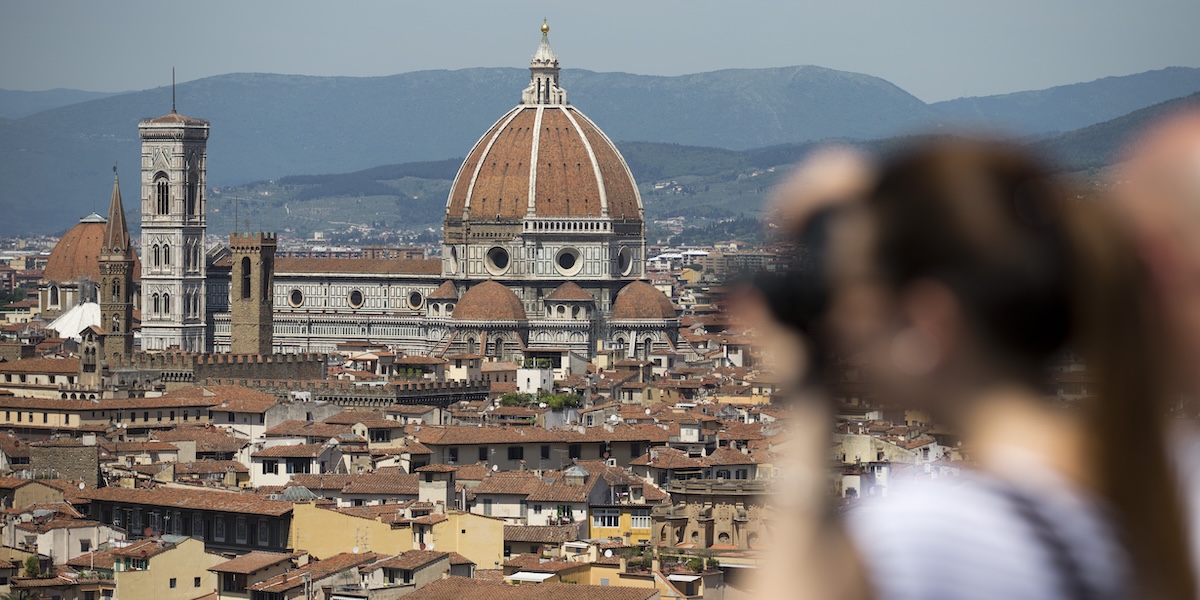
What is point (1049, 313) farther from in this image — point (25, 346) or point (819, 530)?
point (25, 346)

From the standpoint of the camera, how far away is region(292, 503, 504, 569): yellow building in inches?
1425

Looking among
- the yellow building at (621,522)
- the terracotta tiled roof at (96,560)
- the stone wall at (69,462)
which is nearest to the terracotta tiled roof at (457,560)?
the terracotta tiled roof at (96,560)

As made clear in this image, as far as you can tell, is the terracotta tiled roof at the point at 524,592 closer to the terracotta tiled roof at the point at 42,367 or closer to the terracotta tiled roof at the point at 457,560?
the terracotta tiled roof at the point at 457,560

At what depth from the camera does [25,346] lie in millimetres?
88188

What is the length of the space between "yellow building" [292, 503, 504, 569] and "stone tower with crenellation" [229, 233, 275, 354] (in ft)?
182

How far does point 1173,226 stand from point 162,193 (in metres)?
103

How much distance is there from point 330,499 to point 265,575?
28.9 ft

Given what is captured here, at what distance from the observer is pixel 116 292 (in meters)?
89.7

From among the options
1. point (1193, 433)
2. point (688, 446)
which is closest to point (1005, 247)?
point (1193, 433)

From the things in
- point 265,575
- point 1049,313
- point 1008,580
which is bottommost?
point 265,575

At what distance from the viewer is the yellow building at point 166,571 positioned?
3353cm

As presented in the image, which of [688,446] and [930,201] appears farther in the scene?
[688,446]

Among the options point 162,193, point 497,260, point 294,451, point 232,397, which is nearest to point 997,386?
point 294,451

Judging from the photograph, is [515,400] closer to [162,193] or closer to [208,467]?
[208,467]
